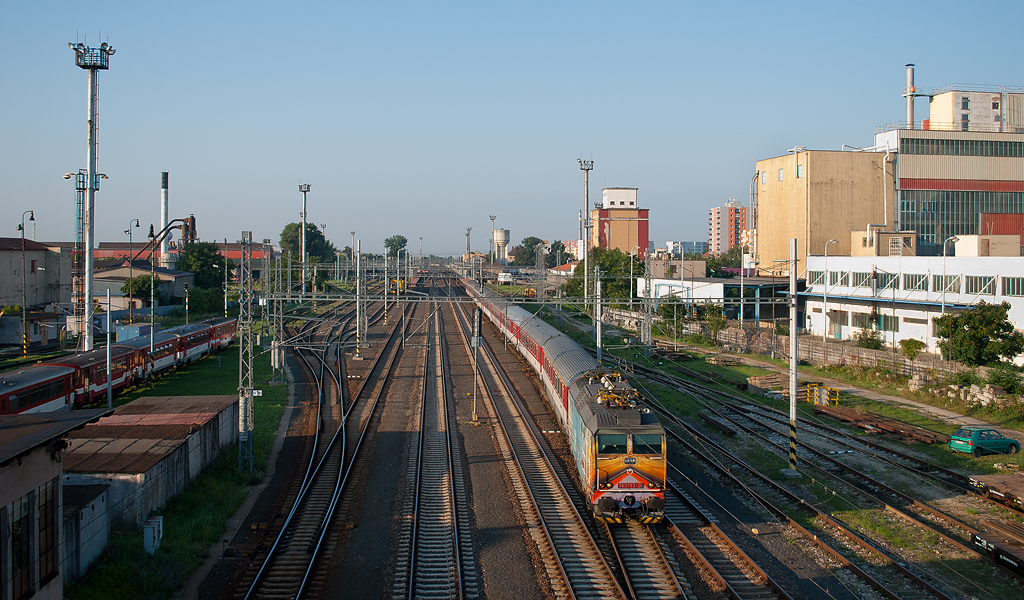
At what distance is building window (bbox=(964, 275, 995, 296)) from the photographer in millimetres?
37656

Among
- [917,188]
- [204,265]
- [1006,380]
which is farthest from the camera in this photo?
[204,265]

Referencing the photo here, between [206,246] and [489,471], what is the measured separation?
69.0 m

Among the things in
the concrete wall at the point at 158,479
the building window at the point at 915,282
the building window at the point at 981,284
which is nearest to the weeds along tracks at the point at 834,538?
the concrete wall at the point at 158,479

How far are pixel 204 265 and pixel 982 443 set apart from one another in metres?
75.0

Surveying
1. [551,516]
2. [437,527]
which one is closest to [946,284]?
[551,516]

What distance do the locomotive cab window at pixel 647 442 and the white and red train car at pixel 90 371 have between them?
2033 cm

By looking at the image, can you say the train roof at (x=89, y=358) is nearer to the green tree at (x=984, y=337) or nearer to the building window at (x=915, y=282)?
the green tree at (x=984, y=337)

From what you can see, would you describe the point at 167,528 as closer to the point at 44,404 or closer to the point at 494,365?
the point at 44,404

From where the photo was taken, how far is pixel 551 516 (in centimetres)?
1533

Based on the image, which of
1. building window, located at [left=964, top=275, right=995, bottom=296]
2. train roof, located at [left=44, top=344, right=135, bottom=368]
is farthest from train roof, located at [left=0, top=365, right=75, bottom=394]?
building window, located at [left=964, top=275, right=995, bottom=296]

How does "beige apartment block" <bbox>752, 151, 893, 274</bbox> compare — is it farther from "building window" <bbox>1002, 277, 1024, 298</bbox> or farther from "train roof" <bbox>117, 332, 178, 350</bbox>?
"train roof" <bbox>117, 332, 178, 350</bbox>

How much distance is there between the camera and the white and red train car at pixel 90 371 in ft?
76.9

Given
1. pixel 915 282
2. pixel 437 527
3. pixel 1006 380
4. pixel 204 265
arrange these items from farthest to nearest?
pixel 204 265 → pixel 915 282 → pixel 1006 380 → pixel 437 527

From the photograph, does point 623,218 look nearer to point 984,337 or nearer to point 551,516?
point 984,337
